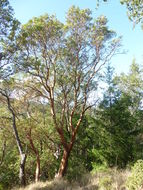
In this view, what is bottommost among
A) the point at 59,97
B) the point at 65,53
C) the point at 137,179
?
the point at 137,179

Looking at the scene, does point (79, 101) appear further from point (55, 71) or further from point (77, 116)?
point (77, 116)

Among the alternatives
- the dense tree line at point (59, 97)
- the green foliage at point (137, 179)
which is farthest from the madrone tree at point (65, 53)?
the green foliage at point (137, 179)

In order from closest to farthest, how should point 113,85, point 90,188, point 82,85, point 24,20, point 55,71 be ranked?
point 90,188 < point 24,20 < point 55,71 < point 82,85 < point 113,85

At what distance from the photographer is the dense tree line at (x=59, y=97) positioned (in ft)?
31.6

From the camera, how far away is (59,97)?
1359cm

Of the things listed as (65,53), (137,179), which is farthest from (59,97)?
(137,179)

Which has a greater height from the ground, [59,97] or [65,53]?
[65,53]

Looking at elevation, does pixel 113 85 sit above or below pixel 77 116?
above

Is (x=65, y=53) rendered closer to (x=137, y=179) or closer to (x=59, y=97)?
(x=59, y=97)

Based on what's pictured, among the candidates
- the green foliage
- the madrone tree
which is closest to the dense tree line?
the madrone tree

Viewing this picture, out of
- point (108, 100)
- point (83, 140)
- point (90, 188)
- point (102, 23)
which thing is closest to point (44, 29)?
point (102, 23)

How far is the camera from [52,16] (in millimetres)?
10953

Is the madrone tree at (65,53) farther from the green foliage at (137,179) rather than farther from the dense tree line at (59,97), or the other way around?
the green foliage at (137,179)

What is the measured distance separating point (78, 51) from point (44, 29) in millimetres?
2394
